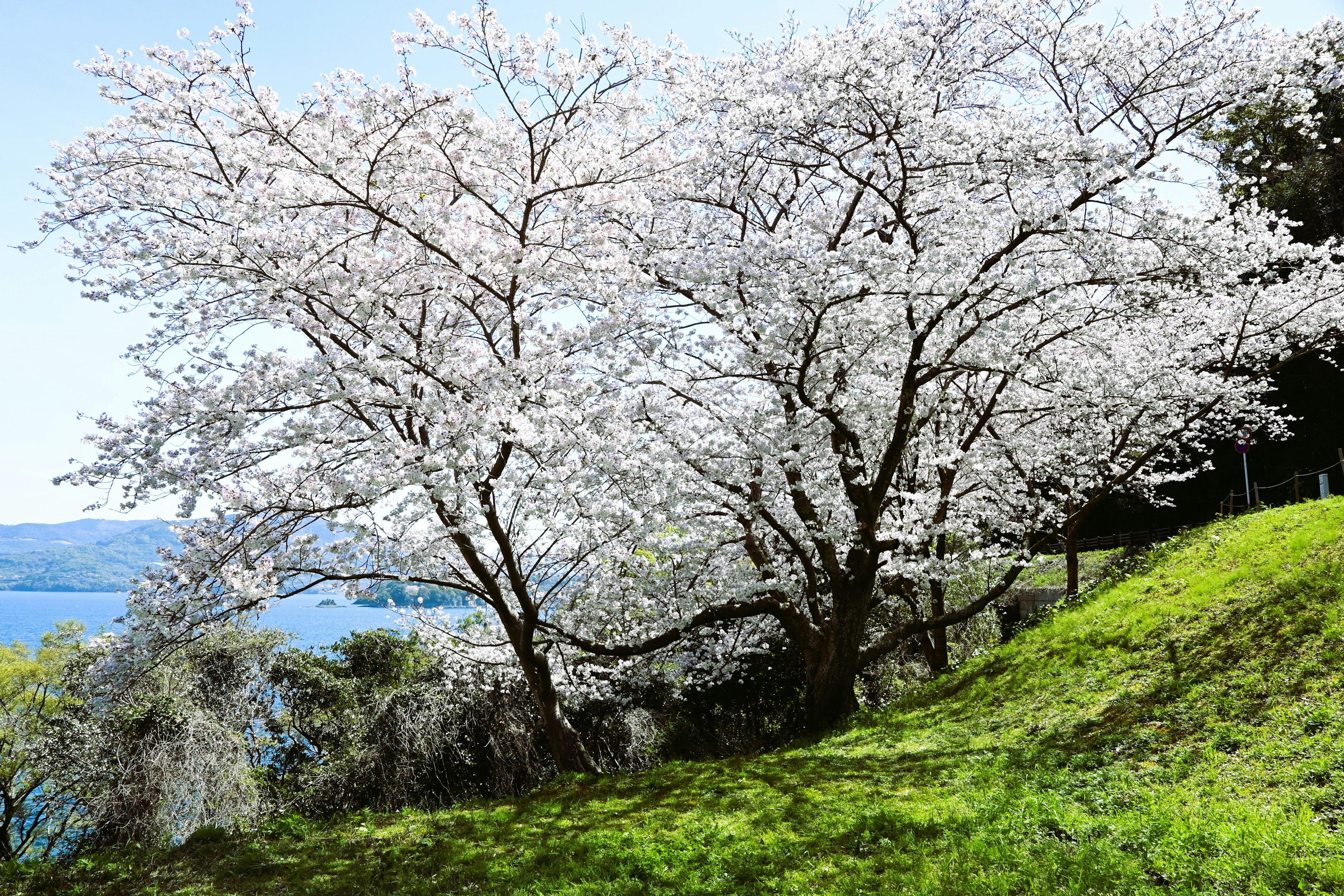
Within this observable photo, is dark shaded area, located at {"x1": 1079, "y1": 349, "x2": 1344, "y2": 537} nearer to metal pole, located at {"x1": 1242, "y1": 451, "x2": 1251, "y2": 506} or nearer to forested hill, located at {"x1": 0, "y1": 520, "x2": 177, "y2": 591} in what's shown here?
metal pole, located at {"x1": 1242, "y1": 451, "x2": 1251, "y2": 506}

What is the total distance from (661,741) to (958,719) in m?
4.89

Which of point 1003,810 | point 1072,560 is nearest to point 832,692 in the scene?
point 1003,810

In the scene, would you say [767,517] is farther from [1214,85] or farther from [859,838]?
[1214,85]

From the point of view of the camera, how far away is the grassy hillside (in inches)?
171

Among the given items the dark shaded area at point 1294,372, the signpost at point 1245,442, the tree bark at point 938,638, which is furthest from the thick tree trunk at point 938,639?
the dark shaded area at point 1294,372

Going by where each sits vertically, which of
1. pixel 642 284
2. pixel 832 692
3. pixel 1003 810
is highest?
pixel 642 284

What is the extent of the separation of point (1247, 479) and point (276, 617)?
114322 millimetres

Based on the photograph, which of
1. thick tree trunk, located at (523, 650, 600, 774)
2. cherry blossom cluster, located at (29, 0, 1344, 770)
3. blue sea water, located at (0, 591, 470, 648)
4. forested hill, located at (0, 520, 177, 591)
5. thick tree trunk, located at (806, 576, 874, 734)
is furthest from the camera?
forested hill, located at (0, 520, 177, 591)

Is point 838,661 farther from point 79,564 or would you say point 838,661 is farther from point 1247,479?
point 79,564

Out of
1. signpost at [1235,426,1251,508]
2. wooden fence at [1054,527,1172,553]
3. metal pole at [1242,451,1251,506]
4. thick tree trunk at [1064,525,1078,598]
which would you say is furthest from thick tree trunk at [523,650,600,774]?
wooden fence at [1054,527,1172,553]

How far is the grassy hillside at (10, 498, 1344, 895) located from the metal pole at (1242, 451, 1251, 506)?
37.2ft

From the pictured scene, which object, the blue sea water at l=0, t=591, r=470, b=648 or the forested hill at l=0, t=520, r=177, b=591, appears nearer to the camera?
the blue sea water at l=0, t=591, r=470, b=648

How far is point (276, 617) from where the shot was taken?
108188 millimetres

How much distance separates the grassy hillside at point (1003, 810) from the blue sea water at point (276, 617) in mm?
2576
